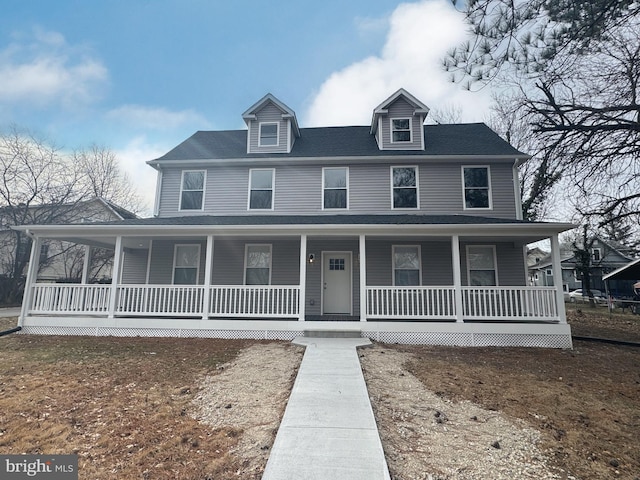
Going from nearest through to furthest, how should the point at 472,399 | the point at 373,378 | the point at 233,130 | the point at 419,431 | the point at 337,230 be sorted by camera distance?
the point at 419,431
the point at 472,399
the point at 373,378
the point at 337,230
the point at 233,130

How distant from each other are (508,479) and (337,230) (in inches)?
248

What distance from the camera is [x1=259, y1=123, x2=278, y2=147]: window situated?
450 inches

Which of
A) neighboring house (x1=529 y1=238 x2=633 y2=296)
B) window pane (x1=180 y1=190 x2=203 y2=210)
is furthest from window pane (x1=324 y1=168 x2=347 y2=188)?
neighboring house (x1=529 y1=238 x2=633 y2=296)

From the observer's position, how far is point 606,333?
33.4ft

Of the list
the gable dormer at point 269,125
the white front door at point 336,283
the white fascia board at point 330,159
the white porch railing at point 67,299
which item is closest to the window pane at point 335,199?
the white fascia board at point 330,159

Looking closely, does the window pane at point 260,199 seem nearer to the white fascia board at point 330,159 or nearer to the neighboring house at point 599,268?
the white fascia board at point 330,159

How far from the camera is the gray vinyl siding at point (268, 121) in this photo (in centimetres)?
1133

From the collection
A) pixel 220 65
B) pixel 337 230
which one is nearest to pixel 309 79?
pixel 220 65

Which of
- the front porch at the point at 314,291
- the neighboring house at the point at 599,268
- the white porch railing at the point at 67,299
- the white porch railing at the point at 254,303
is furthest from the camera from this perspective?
the neighboring house at the point at 599,268

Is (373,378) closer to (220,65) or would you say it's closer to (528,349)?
(528,349)

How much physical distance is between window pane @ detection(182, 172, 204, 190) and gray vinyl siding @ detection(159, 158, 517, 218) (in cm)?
23

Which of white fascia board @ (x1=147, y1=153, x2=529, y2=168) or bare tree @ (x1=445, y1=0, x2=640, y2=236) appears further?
white fascia board @ (x1=147, y1=153, x2=529, y2=168)

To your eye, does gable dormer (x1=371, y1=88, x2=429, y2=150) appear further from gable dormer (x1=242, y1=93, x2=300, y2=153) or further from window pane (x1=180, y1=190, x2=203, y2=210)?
window pane (x1=180, y1=190, x2=203, y2=210)

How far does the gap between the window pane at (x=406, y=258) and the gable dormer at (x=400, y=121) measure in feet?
12.2
